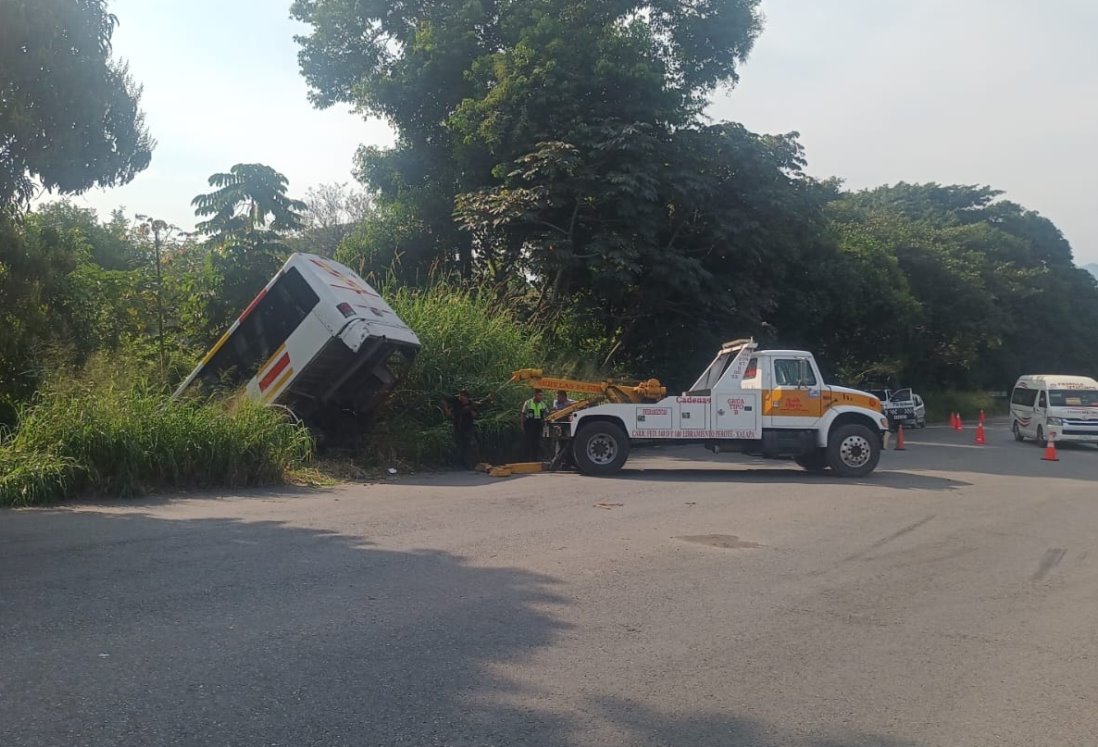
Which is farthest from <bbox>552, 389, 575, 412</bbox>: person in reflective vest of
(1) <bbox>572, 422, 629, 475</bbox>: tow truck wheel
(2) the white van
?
(2) the white van

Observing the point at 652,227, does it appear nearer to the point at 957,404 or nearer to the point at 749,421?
the point at 749,421

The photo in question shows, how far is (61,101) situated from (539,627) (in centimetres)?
790

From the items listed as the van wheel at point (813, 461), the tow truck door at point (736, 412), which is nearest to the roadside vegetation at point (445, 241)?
the tow truck door at point (736, 412)

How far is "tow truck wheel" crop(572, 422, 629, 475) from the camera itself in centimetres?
1681

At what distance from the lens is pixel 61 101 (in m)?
10.2

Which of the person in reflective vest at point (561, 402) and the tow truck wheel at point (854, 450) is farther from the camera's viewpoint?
the person in reflective vest at point (561, 402)

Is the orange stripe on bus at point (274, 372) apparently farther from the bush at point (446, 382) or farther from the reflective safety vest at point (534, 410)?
the reflective safety vest at point (534, 410)

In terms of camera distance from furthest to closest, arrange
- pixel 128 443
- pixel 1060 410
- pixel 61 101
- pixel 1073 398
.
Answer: pixel 1073 398, pixel 1060 410, pixel 128 443, pixel 61 101

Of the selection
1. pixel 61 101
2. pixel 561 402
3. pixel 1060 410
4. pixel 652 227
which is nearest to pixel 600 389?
pixel 561 402

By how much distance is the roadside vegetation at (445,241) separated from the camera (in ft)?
40.7

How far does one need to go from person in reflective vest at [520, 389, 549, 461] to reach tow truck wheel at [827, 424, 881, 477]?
5283 millimetres

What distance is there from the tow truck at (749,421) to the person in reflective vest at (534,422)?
843 millimetres

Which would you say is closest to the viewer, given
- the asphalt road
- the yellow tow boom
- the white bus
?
the asphalt road

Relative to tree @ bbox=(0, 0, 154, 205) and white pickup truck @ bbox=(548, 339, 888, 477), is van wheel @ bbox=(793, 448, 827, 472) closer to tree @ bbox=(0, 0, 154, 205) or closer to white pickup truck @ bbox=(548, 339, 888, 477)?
white pickup truck @ bbox=(548, 339, 888, 477)
